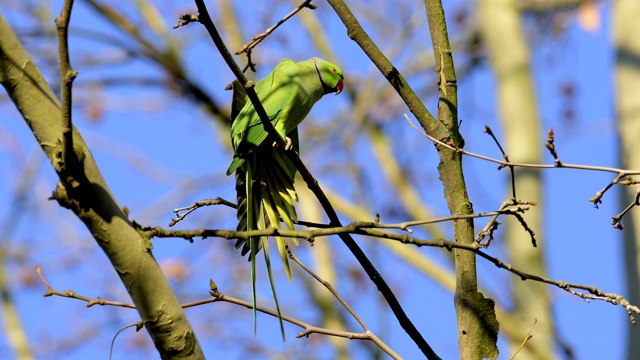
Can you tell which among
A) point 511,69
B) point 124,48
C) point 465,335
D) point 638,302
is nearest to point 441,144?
point 465,335

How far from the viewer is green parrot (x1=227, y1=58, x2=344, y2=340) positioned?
250 centimetres

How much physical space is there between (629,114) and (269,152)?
7.06 ft

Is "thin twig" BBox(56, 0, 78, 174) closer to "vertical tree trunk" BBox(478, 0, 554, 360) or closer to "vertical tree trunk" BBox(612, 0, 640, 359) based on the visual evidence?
"vertical tree trunk" BBox(612, 0, 640, 359)

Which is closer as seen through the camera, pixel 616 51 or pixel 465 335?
pixel 465 335

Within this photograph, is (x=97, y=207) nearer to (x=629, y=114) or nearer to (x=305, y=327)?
(x=305, y=327)

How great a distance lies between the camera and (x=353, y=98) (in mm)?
7281

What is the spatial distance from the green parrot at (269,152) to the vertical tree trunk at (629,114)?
5.44 feet

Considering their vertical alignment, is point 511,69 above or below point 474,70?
below

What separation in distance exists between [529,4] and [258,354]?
458 centimetres

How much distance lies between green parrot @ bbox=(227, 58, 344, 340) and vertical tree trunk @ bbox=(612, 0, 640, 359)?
5.44 feet

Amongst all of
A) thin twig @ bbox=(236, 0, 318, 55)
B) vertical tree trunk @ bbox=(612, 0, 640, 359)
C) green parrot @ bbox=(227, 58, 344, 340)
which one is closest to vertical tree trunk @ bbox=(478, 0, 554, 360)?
vertical tree trunk @ bbox=(612, 0, 640, 359)

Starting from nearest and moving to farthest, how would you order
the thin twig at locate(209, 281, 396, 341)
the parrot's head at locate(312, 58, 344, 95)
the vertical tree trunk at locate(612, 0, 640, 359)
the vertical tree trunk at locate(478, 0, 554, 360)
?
1. the thin twig at locate(209, 281, 396, 341)
2. the parrot's head at locate(312, 58, 344, 95)
3. the vertical tree trunk at locate(612, 0, 640, 359)
4. the vertical tree trunk at locate(478, 0, 554, 360)

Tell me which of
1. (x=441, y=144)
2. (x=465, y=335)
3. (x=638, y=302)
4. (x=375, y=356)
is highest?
(x=375, y=356)

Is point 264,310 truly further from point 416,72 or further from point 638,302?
point 416,72
